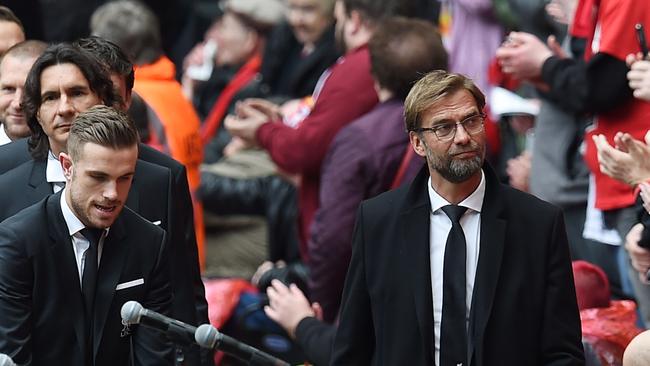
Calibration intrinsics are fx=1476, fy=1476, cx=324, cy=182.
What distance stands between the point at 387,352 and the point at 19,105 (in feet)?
A: 6.11

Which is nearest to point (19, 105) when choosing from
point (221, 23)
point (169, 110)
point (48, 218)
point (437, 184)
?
point (48, 218)

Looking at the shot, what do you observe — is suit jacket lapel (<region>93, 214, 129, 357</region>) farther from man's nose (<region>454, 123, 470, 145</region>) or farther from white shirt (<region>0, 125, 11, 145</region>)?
white shirt (<region>0, 125, 11, 145</region>)

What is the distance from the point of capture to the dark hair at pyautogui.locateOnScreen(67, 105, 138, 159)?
490 cm

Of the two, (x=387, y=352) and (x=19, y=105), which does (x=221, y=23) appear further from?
(x=387, y=352)

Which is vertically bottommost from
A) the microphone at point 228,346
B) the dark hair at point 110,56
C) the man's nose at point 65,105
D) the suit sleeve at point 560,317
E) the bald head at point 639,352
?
the bald head at point 639,352

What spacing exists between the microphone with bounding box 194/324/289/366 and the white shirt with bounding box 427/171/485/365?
1.12 metres

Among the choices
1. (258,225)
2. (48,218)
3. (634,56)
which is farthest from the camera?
(258,225)

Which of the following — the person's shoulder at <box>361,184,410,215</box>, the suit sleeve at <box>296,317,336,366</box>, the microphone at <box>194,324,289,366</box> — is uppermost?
the person's shoulder at <box>361,184,410,215</box>

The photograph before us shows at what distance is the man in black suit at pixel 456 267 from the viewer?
508 centimetres

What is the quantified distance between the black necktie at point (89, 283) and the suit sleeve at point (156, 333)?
0.18m

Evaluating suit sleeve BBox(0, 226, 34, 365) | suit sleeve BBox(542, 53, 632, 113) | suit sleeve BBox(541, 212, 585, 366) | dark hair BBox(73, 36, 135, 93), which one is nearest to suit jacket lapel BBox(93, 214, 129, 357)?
suit sleeve BBox(0, 226, 34, 365)

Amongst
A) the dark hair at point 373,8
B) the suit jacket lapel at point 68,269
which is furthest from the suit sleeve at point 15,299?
the dark hair at point 373,8

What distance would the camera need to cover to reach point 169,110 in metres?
8.20

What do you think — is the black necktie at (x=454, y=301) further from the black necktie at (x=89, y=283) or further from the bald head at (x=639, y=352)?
the black necktie at (x=89, y=283)
